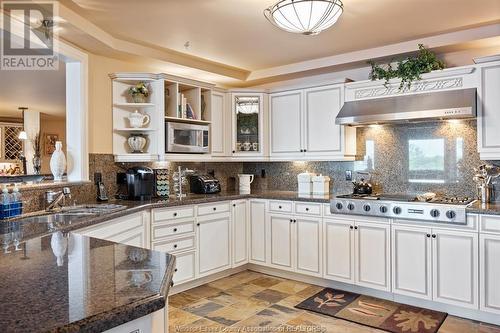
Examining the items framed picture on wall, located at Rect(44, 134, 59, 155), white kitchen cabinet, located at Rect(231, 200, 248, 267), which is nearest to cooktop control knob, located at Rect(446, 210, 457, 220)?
white kitchen cabinet, located at Rect(231, 200, 248, 267)

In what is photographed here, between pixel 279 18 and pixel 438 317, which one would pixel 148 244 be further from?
pixel 438 317

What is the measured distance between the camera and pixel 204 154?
430 centimetres

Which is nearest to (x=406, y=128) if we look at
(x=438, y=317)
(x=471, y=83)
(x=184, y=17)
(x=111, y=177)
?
(x=471, y=83)

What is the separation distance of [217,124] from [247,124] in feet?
1.29

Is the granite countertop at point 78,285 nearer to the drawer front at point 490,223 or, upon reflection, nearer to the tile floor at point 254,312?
the tile floor at point 254,312

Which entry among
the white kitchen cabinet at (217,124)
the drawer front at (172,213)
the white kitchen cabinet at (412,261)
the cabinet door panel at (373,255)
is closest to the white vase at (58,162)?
the drawer front at (172,213)

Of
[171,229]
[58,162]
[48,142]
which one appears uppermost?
[48,142]

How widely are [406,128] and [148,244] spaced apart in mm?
2832

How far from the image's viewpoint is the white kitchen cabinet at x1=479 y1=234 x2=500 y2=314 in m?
2.89

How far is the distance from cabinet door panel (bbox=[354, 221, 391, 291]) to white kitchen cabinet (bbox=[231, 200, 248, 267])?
1309 mm

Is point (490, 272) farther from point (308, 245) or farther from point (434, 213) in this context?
point (308, 245)

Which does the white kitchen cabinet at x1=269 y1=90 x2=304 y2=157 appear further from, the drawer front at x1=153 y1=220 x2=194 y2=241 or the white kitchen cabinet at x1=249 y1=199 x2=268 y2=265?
the drawer front at x1=153 y1=220 x2=194 y2=241

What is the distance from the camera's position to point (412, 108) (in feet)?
11.4

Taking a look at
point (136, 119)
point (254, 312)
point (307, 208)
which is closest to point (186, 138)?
point (136, 119)
